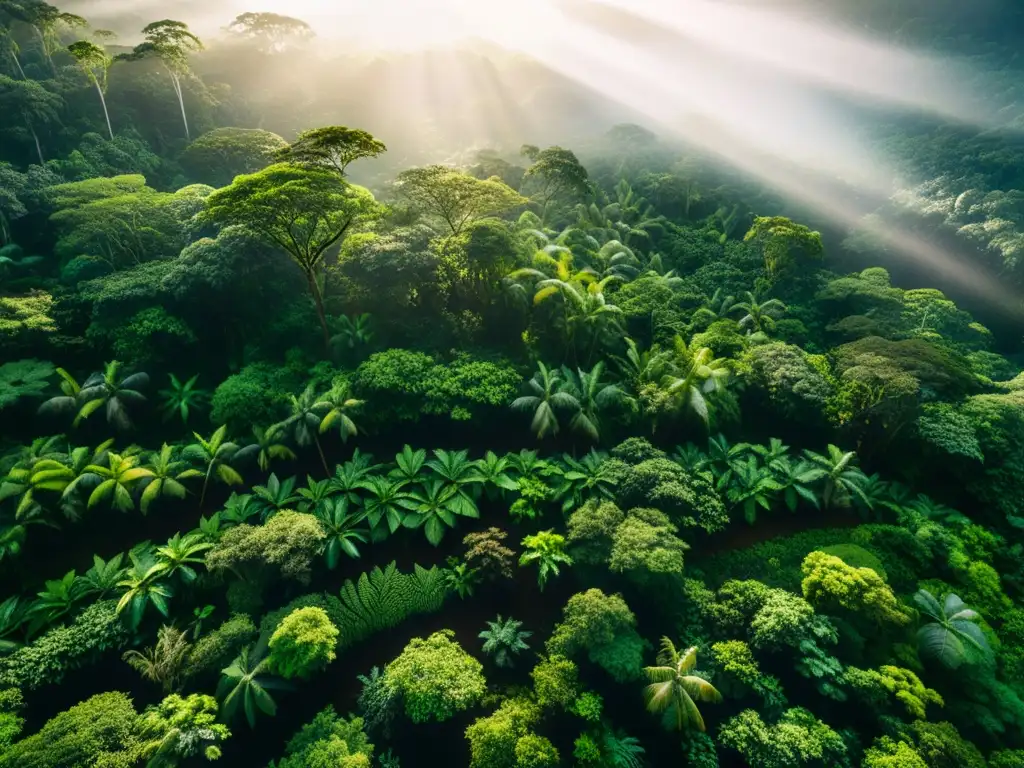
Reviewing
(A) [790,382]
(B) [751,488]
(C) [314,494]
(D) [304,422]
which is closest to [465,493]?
(C) [314,494]

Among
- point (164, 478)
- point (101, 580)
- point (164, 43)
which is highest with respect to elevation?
point (164, 43)

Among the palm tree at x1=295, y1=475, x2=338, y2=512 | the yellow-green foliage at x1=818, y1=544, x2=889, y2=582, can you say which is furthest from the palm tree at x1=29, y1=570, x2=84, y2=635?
the yellow-green foliage at x1=818, y1=544, x2=889, y2=582

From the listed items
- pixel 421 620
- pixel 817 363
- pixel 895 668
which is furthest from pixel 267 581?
pixel 817 363

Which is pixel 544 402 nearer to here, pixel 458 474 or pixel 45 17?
pixel 458 474

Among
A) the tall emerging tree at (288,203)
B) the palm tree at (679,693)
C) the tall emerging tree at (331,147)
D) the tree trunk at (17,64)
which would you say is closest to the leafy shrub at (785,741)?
the palm tree at (679,693)

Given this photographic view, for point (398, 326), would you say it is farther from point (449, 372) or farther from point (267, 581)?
point (267, 581)

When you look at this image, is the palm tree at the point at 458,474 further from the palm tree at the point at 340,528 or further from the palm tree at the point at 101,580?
the palm tree at the point at 101,580
